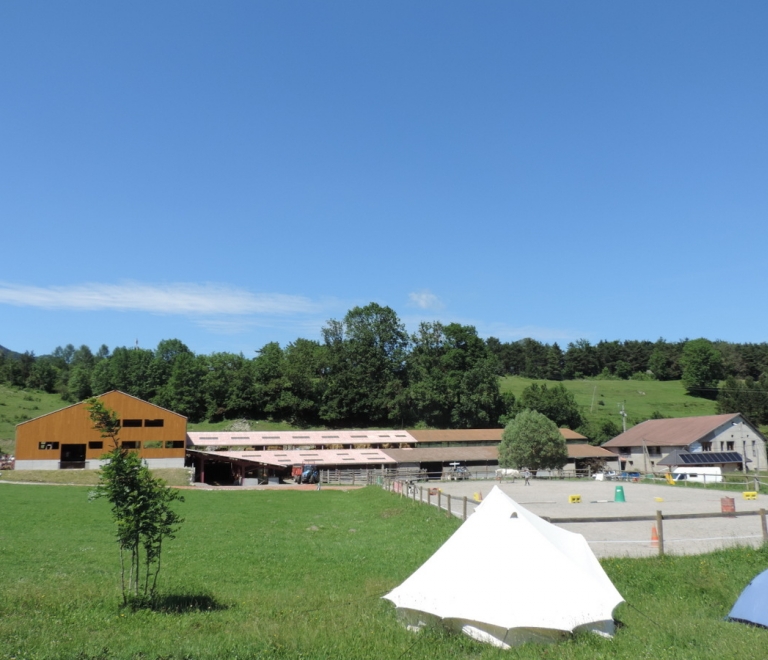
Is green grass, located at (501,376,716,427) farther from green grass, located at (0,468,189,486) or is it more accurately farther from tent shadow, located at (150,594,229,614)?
tent shadow, located at (150,594,229,614)

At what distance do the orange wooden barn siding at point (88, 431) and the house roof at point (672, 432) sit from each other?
1844 inches

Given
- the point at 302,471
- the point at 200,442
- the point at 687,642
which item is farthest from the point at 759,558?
the point at 200,442

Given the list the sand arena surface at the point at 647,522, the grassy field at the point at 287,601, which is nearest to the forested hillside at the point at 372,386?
the sand arena surface at the point at 647,522

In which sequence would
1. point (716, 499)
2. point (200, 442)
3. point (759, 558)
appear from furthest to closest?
point (200, 442), point (716, 499), point (759, 558)

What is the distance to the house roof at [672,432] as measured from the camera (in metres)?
62.9

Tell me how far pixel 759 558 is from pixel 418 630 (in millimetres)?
8457

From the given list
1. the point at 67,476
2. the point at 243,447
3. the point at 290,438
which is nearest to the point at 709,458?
the point at 290,438

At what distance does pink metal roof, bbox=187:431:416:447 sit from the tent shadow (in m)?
55.9

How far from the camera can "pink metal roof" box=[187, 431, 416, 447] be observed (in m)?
66.8

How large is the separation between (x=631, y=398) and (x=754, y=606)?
347ft

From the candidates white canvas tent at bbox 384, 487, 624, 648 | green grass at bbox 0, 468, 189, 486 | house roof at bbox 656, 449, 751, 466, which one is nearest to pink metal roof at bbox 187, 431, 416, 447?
green grass at bbox 0, 468, 189, 486

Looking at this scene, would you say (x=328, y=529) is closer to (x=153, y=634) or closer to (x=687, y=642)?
(x=153, y=634)

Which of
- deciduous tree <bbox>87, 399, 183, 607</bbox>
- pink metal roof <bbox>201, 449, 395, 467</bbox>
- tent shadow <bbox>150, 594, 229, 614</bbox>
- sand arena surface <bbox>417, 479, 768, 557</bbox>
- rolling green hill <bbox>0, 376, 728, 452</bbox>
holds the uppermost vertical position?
rolling green hill <bbox>0, 376, 728, 452</bbox>

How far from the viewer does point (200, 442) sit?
65500 mm
